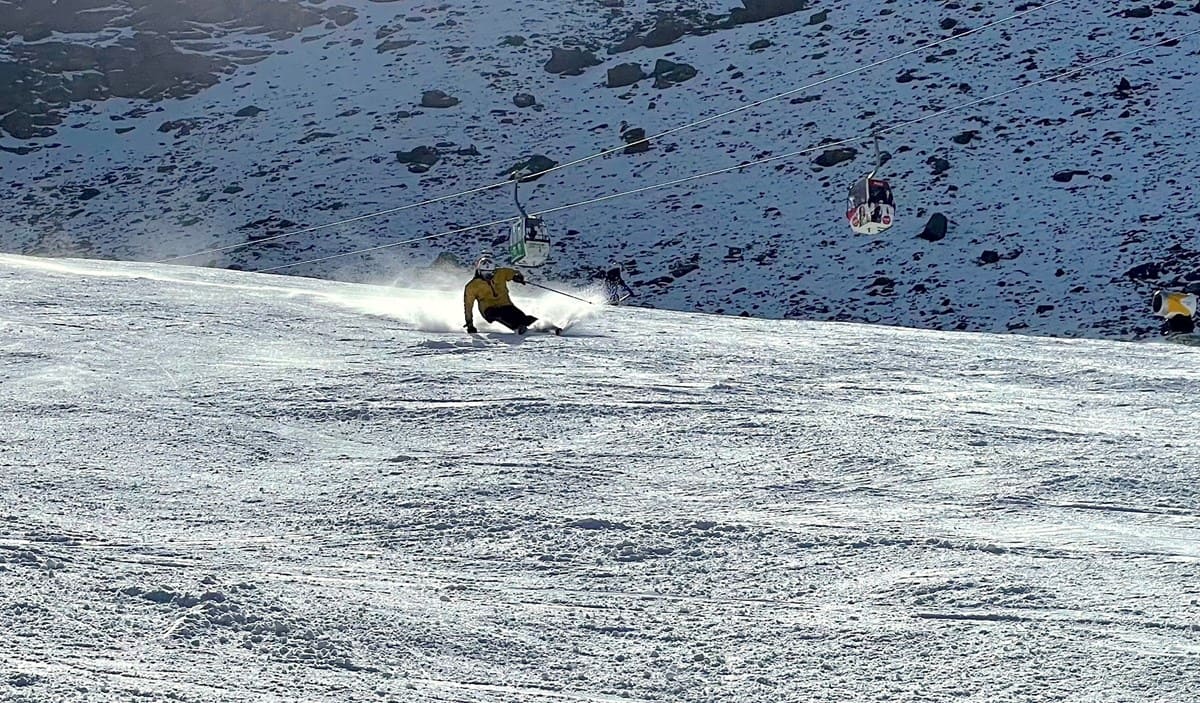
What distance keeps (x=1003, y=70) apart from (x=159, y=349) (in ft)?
92.8

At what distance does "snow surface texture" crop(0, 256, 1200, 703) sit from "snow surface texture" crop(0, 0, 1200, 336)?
14817 millimetres

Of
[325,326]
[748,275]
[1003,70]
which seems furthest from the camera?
[1003,70]

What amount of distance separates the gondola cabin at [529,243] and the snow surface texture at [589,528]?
29.9 ft

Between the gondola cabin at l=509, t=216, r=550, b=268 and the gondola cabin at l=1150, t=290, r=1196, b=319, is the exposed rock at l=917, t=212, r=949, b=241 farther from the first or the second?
the gondola cabin at l=509, t=216, r=550, b=268

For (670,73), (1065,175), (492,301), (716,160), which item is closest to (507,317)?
(492,301)

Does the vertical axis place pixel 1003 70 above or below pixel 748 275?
above

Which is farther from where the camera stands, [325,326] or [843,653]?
[325,326]

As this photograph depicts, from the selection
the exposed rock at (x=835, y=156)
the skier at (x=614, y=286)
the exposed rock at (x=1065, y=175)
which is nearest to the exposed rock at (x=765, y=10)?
the exposed rock at (x=835, y=156)

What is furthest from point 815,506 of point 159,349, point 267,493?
point 159,349

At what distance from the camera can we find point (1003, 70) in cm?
3578

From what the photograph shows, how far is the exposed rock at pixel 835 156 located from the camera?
33375 mm

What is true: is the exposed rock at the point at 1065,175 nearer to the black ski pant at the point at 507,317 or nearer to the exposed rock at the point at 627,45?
the exposed rock at the point at 627,45

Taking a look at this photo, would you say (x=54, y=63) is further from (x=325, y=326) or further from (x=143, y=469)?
(x=143, y=469)

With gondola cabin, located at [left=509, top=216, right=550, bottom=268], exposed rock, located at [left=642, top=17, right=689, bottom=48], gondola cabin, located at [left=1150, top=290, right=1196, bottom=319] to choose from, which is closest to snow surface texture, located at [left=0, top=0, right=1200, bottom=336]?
exposed rock, located at [left=642, top=17, right=689, bottom=48]
